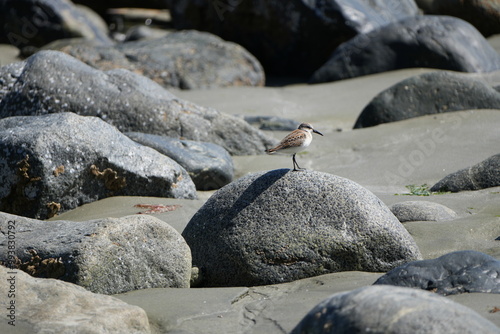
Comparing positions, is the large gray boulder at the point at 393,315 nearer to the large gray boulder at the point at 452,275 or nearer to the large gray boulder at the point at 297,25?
the large gray boulder at the point at 452,275

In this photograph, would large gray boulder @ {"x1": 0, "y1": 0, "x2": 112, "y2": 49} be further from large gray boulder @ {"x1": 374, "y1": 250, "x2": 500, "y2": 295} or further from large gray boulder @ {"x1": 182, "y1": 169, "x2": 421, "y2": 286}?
large gray boulder @ {"x1": 374, "y1": 250, "x2": 500, "y2": 295}

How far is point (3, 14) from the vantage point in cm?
1942

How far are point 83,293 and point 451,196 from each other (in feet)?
13.5

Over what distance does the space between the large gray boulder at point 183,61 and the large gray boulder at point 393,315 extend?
1103 cm

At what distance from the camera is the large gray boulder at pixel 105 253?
4.47m

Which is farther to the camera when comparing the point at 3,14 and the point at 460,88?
the point at 3,14

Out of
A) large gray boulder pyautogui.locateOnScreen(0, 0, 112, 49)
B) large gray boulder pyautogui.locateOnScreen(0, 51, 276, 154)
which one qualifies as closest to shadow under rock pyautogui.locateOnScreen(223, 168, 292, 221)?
large gray boulder pyautogui.locateOnScreen(0, 51, 276, 154)

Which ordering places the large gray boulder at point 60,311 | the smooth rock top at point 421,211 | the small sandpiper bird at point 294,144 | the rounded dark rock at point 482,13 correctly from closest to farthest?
the large gray boulder at point 60,311 < the small sandpiper bird at point 294,144 < the smooth rock top at point 421,211 < the rounded dark rock at point 482,13

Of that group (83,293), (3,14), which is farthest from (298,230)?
(3,14)

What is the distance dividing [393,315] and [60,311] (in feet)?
6.18

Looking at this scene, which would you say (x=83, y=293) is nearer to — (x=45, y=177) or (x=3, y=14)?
(x=45, y=177)

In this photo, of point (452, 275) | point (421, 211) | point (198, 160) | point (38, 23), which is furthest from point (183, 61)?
point (452, 275)

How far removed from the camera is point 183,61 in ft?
46.2

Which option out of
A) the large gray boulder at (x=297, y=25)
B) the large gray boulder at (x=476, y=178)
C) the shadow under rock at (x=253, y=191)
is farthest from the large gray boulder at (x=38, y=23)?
the shadow under rock at (x=253, y=191)
